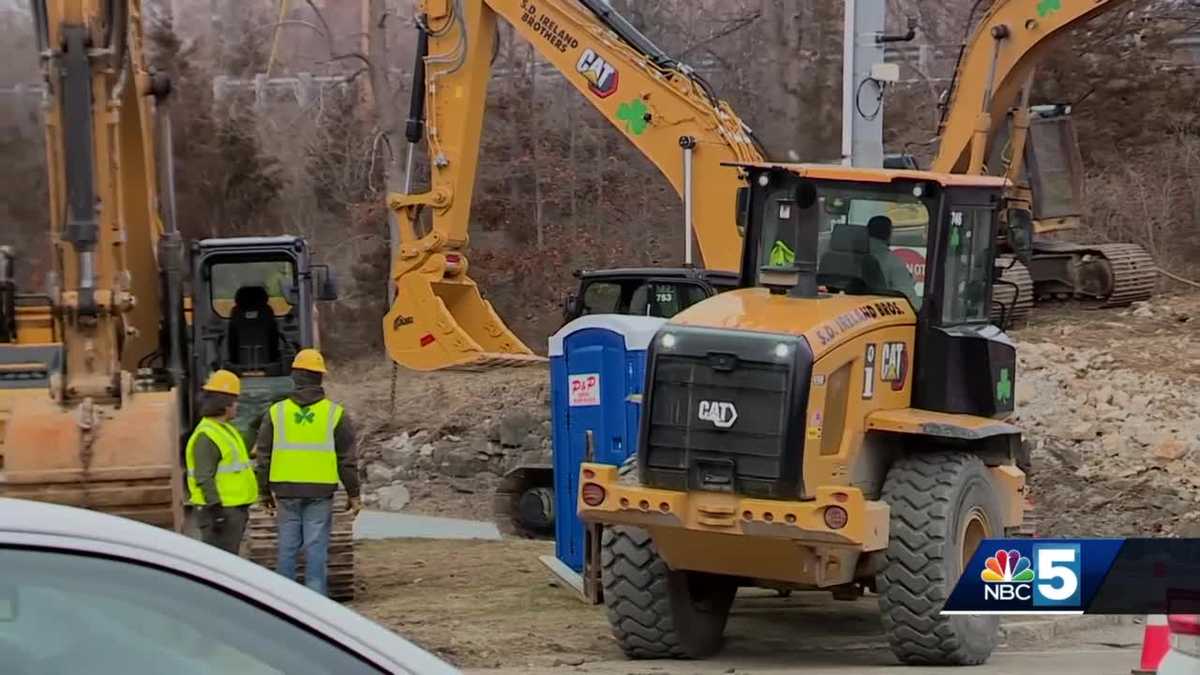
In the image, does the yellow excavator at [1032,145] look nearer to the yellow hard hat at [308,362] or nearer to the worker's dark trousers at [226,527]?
the yellow hard hat at [308,362]

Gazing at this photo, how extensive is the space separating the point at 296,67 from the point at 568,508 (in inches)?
1242

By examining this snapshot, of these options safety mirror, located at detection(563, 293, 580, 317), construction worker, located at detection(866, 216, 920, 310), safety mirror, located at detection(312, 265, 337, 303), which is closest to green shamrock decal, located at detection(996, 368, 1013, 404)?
construction worker, located at detection(866, 216, 920, 310)

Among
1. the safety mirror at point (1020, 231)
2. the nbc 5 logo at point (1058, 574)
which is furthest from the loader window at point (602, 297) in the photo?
the nbc 5 logo at point (1058, 574)

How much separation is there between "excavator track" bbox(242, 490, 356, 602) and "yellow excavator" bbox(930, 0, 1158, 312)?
11190 mm

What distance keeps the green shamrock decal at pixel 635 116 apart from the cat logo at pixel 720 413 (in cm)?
1084

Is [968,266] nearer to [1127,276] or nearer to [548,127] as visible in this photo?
[1127,276]

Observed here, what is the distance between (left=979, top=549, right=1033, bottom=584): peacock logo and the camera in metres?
7.89

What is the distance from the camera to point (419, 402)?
22688mm

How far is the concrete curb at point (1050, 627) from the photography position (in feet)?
38.8

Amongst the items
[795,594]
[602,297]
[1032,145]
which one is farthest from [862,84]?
[1032,145]

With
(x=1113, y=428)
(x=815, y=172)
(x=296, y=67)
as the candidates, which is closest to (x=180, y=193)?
(x=296, y=67)

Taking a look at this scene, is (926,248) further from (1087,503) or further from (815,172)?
(1087,503)

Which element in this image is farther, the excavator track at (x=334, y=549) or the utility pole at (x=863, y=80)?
the utility pole at (x=863, y=80)

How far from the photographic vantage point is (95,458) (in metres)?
9.79
